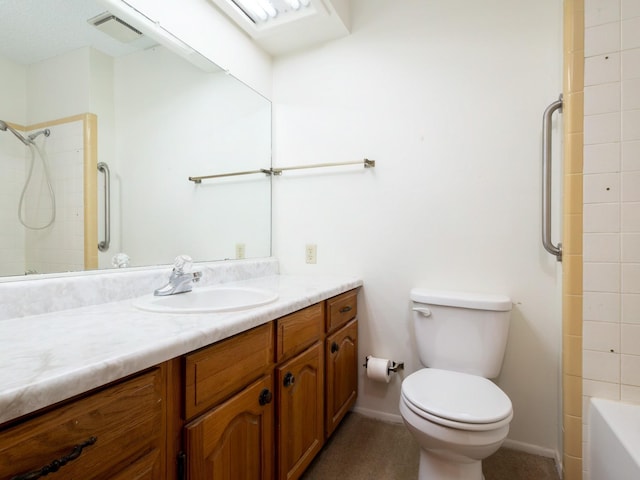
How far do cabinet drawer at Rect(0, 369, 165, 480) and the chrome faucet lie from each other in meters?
0.61

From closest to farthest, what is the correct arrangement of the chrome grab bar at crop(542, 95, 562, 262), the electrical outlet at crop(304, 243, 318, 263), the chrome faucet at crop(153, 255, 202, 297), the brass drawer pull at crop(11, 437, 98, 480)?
the brass drawer pull at crop(11, 437, 98, 480), the chrome faucet at crop(153, 255, 202, 297), the chrome grab bar at crop(542, 95, 562, 262), the electrical outlet at crop(304, 243, 318, 263)

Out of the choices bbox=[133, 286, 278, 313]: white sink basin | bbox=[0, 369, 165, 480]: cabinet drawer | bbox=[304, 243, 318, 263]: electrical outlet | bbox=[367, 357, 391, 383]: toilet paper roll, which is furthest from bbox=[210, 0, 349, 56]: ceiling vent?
bbox=[367, 357, 391, 383]: toilet paper roll

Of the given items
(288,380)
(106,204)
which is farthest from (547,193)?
(106,204)

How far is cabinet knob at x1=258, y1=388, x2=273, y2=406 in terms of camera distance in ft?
3.18

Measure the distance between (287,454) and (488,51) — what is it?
1.98 meters

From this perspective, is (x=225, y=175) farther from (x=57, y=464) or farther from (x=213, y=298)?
(x=57, y=464)

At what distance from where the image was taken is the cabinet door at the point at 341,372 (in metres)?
1.44

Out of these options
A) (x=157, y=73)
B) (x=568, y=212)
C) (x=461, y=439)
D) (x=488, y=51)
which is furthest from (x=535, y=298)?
(x=157, y=73)

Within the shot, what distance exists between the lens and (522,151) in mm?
1474

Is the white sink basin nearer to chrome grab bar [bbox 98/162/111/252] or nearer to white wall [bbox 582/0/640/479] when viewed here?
chrome grab bar [bbox 98/162/111/252]

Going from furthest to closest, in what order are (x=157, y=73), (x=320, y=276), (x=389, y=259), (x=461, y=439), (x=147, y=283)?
1. (x=320, y=276)
2. (x=389, y=259)
3. (x=157, y=73)
4. (x=147, y=283)
5. (x=461, y=439)

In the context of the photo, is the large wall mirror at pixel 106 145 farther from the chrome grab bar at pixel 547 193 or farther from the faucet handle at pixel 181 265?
the chrome grab bar at pixel 547 193

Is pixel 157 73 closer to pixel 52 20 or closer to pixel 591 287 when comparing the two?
pixel 52 20

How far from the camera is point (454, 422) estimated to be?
1.01 m
